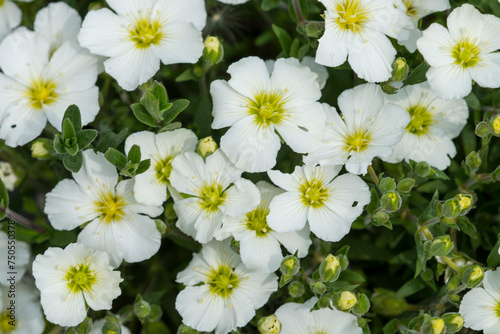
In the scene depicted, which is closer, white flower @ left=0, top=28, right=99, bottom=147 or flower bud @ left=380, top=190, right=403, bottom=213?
flower bud @ left=380, top=190, right=403, bottom=213

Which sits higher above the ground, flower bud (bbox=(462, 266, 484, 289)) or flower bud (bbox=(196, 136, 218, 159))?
flower bud (bbox=(196, 136, 218, 159))

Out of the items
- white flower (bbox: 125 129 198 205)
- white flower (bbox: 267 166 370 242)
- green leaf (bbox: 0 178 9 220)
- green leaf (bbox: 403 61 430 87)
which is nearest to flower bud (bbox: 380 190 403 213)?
white flower (bbox: 267 166 370 242)

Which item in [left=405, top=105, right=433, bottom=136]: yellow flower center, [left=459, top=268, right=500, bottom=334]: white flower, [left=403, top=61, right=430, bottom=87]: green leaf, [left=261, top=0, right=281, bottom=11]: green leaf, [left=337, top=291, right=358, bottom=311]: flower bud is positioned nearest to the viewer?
[left=337, top=291, right=358, bottom=311]: flower bud

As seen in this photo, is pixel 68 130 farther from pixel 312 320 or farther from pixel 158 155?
pixel 312 320

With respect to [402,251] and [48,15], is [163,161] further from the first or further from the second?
[402,251]

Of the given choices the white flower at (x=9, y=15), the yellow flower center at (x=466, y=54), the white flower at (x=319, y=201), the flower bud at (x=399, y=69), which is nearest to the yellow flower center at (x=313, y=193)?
the white flower at (x=319, y=201)

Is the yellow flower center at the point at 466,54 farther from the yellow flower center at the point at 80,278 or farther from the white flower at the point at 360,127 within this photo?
the yellow flower center at the point at 80,278

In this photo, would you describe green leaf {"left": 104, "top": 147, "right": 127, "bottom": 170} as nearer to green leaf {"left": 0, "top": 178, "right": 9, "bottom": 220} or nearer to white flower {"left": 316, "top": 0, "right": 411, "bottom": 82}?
green leaf {"left": 0, "top": 178, "right": 9, "bottom": 220}
